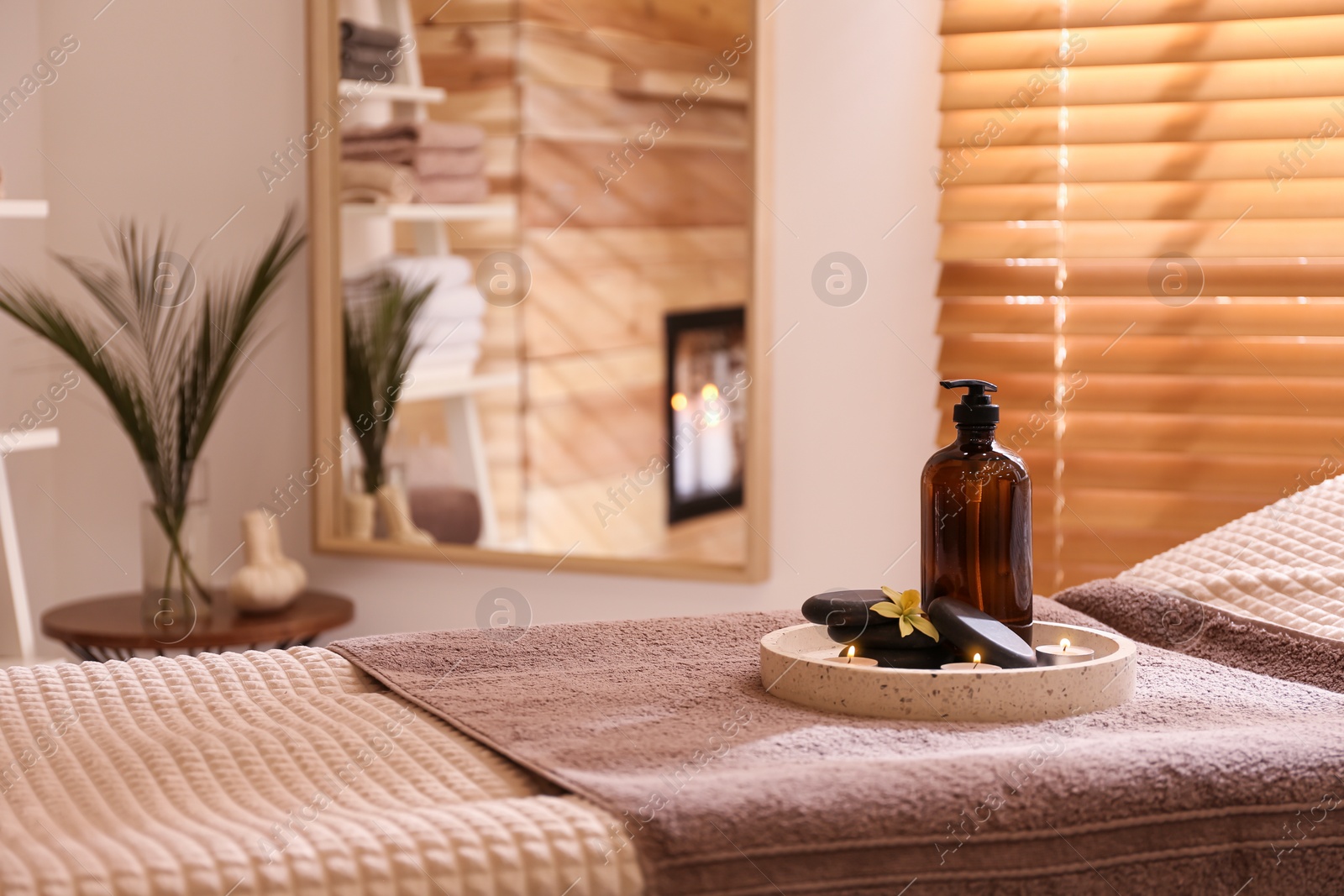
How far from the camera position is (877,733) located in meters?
0.69

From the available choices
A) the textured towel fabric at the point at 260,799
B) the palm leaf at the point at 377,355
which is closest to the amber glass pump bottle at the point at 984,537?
the textured towel fabric at the point at 260,799

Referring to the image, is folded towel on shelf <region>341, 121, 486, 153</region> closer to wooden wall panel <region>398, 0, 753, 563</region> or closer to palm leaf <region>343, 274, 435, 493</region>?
wooden wall panel <region>398, 0, 753, 563</region>

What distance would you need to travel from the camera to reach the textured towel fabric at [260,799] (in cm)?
53

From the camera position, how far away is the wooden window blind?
1.79m

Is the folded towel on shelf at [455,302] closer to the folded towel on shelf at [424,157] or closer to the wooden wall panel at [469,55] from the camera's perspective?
the folded towel on shelf at [424,157]

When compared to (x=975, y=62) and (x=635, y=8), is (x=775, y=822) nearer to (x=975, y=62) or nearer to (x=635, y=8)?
(x=975, y=62)

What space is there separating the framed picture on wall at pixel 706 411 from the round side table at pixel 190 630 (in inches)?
24.9

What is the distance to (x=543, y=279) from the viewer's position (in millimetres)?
2270

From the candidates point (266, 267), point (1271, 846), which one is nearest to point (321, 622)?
point (266, 267)

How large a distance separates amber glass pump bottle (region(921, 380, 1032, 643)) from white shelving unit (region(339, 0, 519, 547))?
5.02ft

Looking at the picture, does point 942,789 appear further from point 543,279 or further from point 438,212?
point 438,212

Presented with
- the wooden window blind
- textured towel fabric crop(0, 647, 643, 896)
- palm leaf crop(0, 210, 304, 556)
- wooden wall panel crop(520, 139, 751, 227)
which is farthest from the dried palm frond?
textured towel fabric crop(0, 647, 643, 896)

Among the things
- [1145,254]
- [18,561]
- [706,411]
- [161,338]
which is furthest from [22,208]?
[1145,254]

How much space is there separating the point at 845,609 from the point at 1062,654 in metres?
0.14
